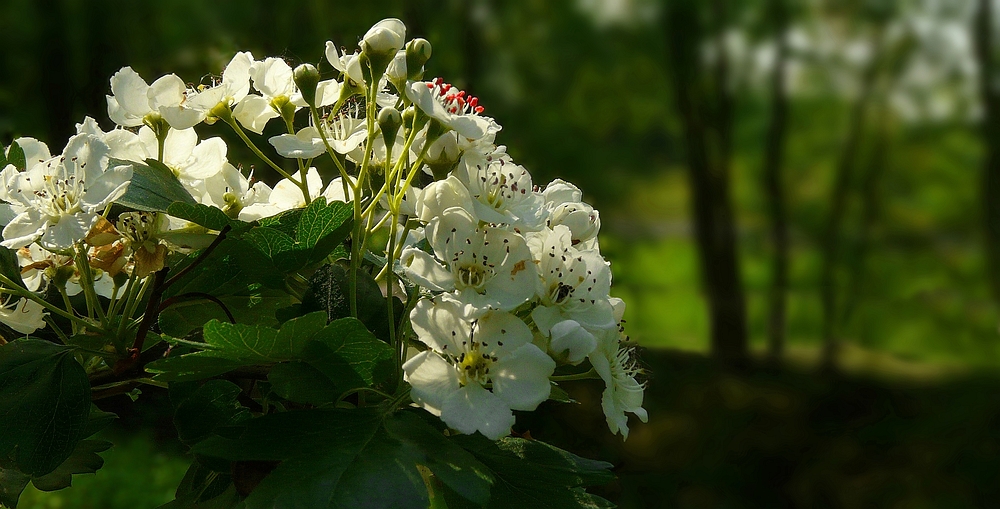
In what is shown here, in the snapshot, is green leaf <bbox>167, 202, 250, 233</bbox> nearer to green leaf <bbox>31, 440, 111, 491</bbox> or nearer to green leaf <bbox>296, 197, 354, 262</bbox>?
green leaf <bbox>296, 197, 354, 262</bbox>

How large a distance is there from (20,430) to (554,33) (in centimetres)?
211

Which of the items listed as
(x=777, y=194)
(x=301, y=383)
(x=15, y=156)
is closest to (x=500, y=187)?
(x=301, y=383)

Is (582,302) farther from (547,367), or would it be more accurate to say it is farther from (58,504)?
(58,504)

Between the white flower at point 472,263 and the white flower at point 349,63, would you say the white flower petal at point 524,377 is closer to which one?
the white flower at point 472,263

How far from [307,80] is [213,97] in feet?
0.15

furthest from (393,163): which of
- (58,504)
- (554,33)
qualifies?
(554,33)

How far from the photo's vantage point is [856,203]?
7.13ft

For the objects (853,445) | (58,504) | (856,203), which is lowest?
(853,445)

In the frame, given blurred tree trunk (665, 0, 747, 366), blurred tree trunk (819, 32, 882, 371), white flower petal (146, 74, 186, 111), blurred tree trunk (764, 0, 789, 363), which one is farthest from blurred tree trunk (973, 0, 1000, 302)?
white flower petal (146, 74, 186, 111)

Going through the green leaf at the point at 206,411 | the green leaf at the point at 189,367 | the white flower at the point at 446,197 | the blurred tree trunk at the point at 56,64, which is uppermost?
the white flower at the point at 446,197

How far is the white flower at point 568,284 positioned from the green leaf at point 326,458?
3.0 inches

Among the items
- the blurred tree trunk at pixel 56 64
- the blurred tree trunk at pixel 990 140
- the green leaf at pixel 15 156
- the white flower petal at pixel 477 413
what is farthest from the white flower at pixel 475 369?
the blurred tree trunk at pixel 56 64

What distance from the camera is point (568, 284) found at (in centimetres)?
35

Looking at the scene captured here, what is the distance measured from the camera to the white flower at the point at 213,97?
374mm
